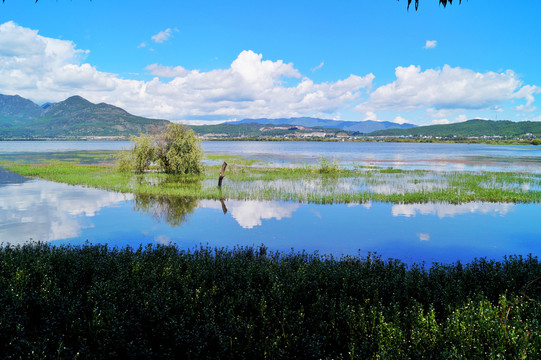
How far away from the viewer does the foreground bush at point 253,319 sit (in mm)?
6594

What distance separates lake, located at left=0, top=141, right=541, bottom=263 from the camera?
60.0 feet

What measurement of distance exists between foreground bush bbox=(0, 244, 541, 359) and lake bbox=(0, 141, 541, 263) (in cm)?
723

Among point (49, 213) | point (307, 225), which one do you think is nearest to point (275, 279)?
point (307, 225)

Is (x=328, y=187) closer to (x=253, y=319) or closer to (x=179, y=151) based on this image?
(x=179, y=151)

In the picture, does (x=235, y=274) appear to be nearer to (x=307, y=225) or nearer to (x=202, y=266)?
(x=202, y=266)

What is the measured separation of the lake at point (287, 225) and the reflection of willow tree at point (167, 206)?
71 millimetres

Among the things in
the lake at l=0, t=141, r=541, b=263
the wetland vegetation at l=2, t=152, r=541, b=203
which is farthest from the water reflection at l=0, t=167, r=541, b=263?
the wetland vegetation at l=2, t=152, r=541, b=203

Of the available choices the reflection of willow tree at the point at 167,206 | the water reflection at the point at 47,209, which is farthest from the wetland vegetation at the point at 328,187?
the water reflection at the point at 47,209

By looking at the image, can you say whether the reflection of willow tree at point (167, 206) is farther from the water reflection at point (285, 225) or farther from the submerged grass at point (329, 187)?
the submerged grass at point (329, 187)

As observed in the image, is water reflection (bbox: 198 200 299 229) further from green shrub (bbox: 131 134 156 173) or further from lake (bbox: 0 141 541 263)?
green shrub (bbox: 131 134 156 173)

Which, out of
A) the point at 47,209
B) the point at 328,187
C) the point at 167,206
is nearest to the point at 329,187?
the point at 328,187

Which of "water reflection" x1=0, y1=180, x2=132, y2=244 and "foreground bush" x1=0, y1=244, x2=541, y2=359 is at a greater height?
"foreground bush" x1=0, y1=244, x2=541, y2=359

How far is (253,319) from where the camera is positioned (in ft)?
26.5

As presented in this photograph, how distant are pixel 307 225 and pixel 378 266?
9.96 m
